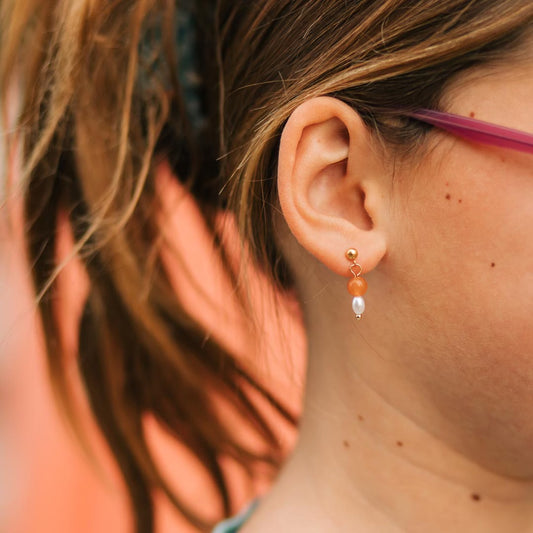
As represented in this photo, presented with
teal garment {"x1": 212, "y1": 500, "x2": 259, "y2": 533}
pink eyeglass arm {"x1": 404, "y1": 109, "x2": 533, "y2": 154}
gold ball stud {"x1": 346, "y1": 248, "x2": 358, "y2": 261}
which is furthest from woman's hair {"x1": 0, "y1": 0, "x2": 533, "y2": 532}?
teal garment {"x1": 212, "y1": 500, "x2": 259, "y2": 533}

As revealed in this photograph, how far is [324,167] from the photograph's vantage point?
105 cm

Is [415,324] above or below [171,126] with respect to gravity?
Result: below

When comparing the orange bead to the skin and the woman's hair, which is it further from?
the woman's hair

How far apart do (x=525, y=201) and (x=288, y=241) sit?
37 cm

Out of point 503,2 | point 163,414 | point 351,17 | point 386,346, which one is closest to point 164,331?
point 163,414

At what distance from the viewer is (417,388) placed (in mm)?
1094

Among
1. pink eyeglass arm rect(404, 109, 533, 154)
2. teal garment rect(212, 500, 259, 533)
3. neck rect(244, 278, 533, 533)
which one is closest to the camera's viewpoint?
pink eyeglass arm rect(404, 109, 533, 154)

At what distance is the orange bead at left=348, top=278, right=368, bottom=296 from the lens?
103cm

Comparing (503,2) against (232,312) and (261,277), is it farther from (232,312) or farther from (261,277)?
(232,312)

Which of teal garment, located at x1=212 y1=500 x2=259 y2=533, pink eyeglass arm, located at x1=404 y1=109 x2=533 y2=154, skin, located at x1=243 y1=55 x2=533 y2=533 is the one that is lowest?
teal garment, located at x1=212 y1=500 x2=259 y2=533

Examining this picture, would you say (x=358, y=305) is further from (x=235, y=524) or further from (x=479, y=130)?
(x=235, y=524)

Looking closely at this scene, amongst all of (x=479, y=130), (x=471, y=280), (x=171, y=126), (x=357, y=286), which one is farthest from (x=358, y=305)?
(x=171, y=126)

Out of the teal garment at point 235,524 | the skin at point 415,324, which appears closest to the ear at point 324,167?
the skin at point 415,324

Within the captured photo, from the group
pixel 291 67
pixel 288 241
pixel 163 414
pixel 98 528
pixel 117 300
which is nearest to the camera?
pixel 291 67
